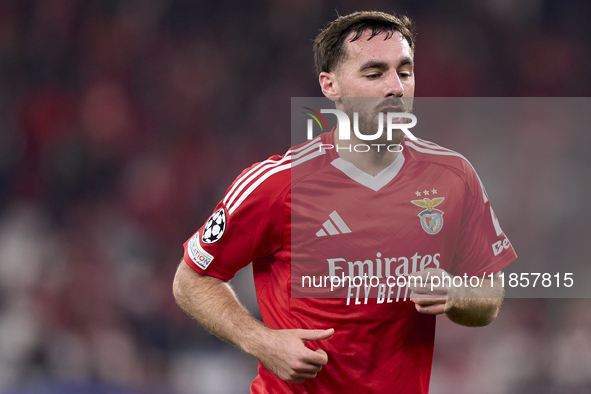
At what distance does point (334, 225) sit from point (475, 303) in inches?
21.2

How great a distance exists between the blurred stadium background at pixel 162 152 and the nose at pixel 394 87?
3.16 meters

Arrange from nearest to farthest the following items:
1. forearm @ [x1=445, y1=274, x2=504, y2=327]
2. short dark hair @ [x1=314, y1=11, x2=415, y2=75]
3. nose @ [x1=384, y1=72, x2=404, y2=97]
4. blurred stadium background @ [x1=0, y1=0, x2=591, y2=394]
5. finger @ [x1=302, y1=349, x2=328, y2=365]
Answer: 1. finger @ [x1=302, y1=349, x2=328, y2=365]
2. forearm @ [x1=445, y1=274, x2=504, y2=327]
3. nose @ [x1=384, y1=72, x2=404, y2=97]
4. short dark hair @ [x1=314, y1=11, x2=415, y2=75]
5. blurred stadium background @ [x1=0, y1=0, x2=591, y2=394]

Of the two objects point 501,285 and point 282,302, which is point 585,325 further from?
point 282,302

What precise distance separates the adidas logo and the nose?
1.49ft

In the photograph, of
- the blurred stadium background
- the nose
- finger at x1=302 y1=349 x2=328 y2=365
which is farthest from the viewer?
the blurred stadium background

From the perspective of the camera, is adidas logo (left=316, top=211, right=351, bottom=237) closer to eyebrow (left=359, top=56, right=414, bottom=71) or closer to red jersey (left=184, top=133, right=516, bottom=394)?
red jersey (left=184, top=133, right=516, bottom=394)

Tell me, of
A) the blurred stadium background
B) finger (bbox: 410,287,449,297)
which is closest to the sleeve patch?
finger (bbox: 410,287,449,297)

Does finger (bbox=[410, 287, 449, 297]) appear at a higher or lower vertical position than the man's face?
lower

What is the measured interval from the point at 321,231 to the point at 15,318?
4008 millimetres

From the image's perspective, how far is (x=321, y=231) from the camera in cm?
205

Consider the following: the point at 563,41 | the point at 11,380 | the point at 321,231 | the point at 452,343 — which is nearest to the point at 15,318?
the point at 11,380

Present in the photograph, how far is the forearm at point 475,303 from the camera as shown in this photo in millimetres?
1866

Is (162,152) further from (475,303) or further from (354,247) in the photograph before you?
(475,303)

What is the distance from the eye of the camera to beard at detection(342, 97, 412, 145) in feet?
6.66
